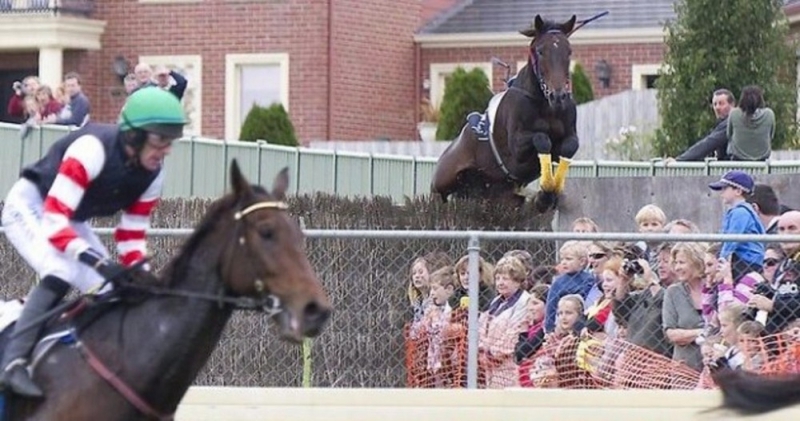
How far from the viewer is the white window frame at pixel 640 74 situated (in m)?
37.2

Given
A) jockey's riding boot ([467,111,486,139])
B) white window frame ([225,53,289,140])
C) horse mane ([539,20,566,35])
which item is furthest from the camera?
white window frame ([225,53,289,140])

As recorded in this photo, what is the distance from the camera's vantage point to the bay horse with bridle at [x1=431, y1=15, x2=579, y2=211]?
1570 cm

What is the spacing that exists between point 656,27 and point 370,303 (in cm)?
2444

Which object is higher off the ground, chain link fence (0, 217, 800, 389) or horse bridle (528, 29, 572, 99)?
horse bridle (528, 29, 572, 99)

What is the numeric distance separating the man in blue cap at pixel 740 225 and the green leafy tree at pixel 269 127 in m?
19.4

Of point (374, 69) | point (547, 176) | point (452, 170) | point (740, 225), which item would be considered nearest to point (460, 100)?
point (374, 69)

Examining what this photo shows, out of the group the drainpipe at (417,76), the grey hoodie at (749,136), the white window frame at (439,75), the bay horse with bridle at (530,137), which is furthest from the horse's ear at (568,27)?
the drainpipe at (417,76)

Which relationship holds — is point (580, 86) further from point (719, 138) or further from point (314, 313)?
point (314, 313)

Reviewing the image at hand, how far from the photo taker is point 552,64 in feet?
Answer: 51.4

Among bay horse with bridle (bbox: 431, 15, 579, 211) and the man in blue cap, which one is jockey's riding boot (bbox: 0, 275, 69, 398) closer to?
the man in blue cap

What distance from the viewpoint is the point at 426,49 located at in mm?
39031

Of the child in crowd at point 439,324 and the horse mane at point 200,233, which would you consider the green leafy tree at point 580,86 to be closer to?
the child in crowd at point 439,324

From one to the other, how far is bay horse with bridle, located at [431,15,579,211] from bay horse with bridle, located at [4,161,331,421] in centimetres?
Result: 674

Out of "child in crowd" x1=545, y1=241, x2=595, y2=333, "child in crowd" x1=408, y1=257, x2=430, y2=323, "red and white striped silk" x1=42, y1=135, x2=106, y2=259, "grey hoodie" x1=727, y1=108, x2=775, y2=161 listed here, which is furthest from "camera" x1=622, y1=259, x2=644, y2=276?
"grey hoodie" x1=727, y1=108, x2=775, y2=161
